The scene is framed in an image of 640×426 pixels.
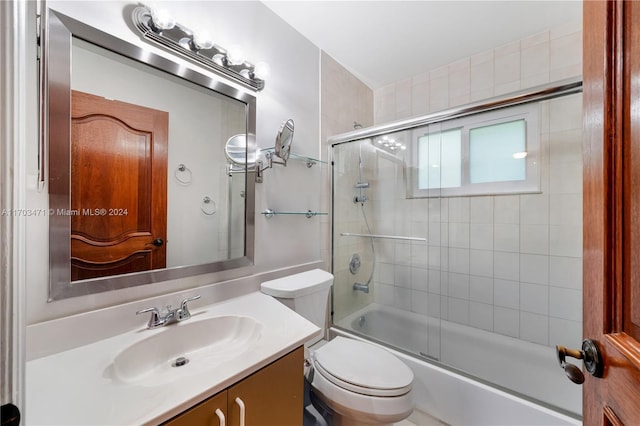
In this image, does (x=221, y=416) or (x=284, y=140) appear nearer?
(x=221, y=416)

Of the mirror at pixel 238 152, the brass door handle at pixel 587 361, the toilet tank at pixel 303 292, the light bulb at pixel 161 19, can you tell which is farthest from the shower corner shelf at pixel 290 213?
the brass door handle at pixel 587 361

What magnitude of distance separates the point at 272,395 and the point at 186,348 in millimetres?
397

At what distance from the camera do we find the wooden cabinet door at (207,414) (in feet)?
1.99

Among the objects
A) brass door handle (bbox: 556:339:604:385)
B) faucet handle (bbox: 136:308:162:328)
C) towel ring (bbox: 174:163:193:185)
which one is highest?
towel ring (bbox: 174:163:193:185)

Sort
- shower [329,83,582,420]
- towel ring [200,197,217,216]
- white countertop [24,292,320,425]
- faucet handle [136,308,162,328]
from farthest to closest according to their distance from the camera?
shower [329,83,582,420], towel ring [200,197,217,216], faucet handle [136,308,162,328], white countertop [24,292,320,425]

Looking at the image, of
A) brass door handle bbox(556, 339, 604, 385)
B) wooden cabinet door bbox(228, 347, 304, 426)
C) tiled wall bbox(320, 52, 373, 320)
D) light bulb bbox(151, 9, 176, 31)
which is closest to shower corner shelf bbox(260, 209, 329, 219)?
tiled wall bbox(320, 52, 373, 320)

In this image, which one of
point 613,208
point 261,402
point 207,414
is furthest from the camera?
point 261,402

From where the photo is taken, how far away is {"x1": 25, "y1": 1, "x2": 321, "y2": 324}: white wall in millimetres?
778

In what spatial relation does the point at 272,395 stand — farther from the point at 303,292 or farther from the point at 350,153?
the point at 350,153

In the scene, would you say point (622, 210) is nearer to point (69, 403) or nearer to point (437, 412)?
point (69, 403)

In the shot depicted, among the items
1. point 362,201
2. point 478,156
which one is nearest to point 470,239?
point 478,156

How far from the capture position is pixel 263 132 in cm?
144

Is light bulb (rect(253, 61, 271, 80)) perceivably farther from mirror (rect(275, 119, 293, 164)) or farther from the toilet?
the toilet

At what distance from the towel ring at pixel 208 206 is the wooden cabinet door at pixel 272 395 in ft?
2.37
